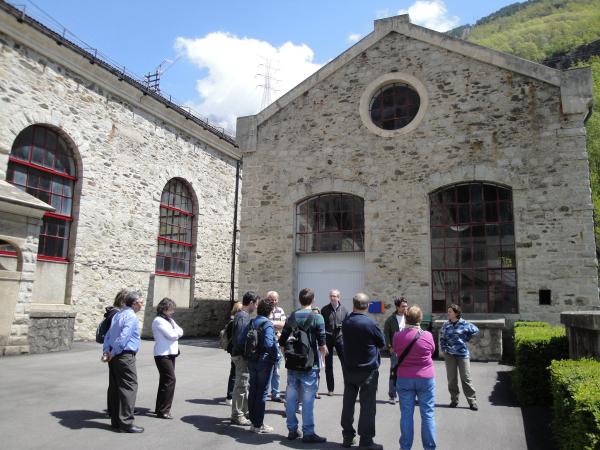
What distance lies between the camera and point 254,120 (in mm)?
16031

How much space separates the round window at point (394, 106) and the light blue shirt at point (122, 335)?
10.6 meters

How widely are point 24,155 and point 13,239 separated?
388cm

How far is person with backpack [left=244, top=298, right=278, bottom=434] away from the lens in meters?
5.68

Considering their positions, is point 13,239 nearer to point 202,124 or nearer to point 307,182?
point 307,182

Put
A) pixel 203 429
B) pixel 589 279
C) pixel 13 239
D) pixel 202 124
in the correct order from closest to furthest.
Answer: pixel 203 429
pixel 13 239
pixel 589 279
pixel 202 124

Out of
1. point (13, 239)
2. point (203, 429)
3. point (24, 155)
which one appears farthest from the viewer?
point (24, 155)

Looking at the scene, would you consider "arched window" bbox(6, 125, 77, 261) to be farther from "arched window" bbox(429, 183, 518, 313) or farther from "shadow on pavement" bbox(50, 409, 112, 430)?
"arched window" bbox(429, 183, 518, 313)

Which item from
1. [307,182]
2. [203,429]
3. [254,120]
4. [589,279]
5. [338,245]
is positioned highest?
[254,120]

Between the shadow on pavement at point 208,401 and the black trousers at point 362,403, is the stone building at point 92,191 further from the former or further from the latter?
the black trousers at point 362,403

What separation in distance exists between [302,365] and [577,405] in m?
2.87

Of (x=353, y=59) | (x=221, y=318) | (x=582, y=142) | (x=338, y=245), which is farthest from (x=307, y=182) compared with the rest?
(x=221, y=318)

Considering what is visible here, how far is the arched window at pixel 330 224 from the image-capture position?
47.5 ft

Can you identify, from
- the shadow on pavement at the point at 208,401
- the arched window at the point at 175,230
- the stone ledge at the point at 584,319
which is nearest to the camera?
the stone ledge at the point at 584,319

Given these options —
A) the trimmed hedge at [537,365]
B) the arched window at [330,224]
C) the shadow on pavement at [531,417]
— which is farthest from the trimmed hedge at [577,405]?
the arched window at [330,224]
